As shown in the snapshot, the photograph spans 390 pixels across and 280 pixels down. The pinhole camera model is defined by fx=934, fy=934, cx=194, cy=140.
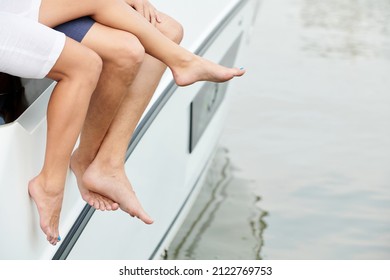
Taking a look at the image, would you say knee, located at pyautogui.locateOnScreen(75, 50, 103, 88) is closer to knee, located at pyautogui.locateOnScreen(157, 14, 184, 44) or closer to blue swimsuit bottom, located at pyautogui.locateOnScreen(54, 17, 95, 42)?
blue swimsuit bottom, located at pyautogui.locateOnScreen(54, 17, 95, 42)

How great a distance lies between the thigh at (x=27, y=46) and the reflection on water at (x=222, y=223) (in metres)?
2.13

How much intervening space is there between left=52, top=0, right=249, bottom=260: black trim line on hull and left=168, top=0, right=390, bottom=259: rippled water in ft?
1.71

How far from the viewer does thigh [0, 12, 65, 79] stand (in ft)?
6.15

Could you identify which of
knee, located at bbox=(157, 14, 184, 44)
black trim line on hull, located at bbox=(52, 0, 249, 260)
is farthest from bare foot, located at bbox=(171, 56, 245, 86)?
black trim line on hull, located at bbox=(52, 0, 249, 260)

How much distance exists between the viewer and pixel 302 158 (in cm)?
491

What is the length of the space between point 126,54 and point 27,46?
9.7 inches

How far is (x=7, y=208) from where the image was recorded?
6.38ft

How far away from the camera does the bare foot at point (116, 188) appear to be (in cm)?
221

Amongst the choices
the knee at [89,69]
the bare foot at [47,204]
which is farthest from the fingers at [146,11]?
the bare foot at [47,204]

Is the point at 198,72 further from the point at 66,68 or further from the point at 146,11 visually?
the point at 66,68

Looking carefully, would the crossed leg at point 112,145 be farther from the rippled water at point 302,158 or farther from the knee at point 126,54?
the rippled water at point 302,158

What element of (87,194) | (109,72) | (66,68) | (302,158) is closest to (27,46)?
(66,68)

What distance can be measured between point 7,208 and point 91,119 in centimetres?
31
